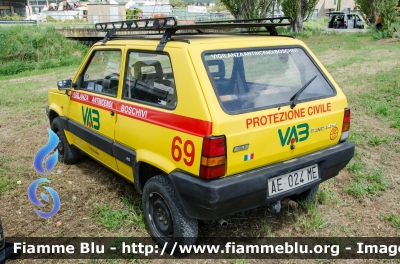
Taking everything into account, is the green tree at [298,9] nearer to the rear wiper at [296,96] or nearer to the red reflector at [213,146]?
the rear wiper at [296,96]

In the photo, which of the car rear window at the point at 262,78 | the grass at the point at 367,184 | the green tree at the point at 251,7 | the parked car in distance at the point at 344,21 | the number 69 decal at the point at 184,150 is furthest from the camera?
the parked car in distance at the point at 344,21

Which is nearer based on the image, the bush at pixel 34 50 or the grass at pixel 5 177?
the grass at pixel 5 177

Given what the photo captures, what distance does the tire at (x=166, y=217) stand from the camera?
114 inches

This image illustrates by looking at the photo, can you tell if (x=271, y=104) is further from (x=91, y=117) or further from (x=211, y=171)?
(x=91, y=117)

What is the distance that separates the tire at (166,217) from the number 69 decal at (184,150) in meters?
0.30

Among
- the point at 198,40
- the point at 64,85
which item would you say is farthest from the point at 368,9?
the point at 198,40

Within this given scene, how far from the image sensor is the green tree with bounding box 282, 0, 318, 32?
2222 cm

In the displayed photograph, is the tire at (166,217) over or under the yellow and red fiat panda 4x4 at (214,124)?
under

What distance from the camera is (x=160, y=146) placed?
2.92 meters

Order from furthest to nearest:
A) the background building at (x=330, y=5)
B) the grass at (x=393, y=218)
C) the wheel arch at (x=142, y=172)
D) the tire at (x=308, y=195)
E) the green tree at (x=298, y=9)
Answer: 1. the background building at (x=330, y=5)
2. the green tree at (x=298, y=9)
3. the tire at (x=308, y=195)
4. the grass at (x=393, y=218)
5. the wheel arch at (x=142, y=172)

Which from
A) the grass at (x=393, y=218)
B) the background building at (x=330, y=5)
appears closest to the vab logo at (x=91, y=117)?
the grass at (x=393, y=218)

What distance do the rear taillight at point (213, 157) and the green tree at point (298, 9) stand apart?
70.4 ft

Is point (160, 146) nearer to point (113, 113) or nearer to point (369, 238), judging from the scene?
point (113, 113)

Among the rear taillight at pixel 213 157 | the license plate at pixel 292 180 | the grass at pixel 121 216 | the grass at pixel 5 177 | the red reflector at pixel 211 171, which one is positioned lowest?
the grass at pixel 121 216
